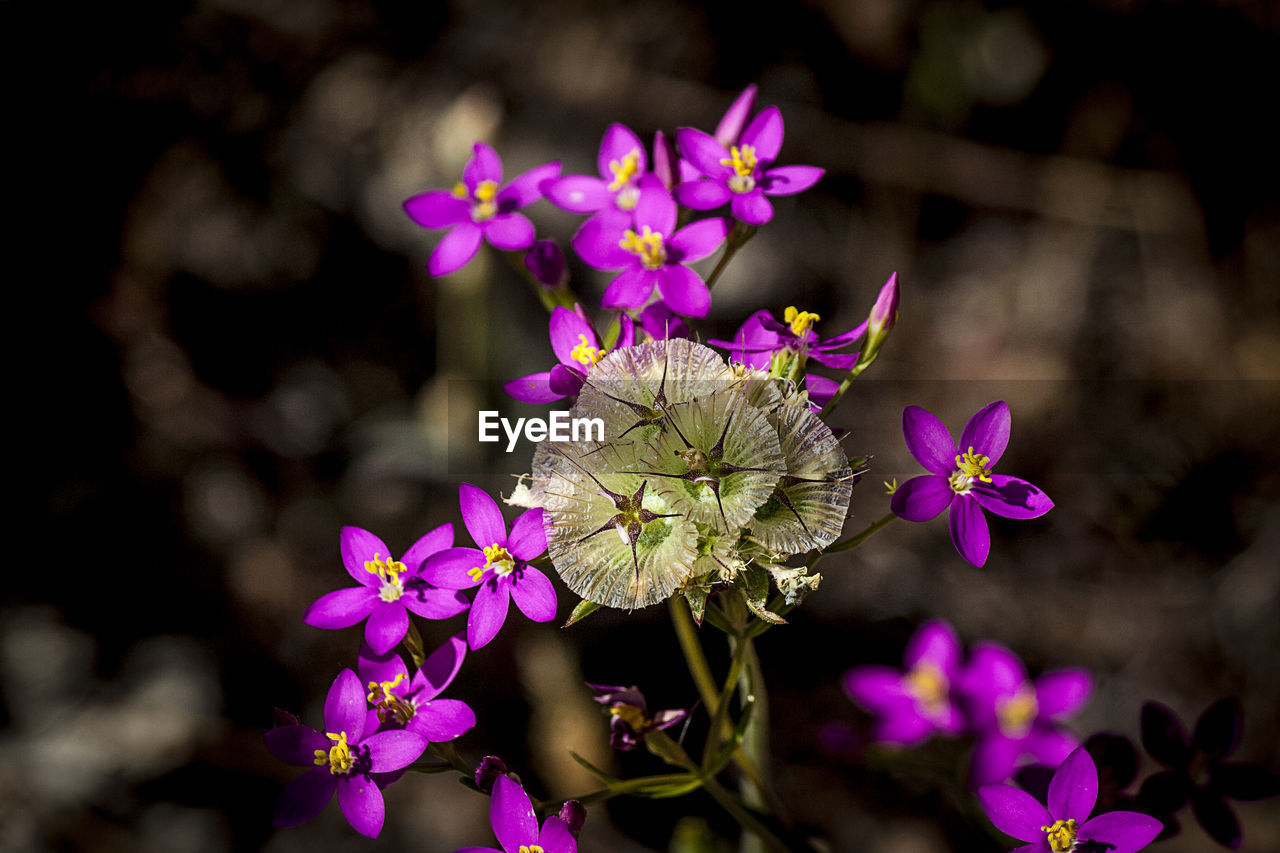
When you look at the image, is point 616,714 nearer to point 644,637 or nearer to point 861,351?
point 861,351

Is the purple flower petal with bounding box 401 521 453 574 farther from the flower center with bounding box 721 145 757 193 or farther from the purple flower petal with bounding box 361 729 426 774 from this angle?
the flower center with bounding box 721 145 757 193

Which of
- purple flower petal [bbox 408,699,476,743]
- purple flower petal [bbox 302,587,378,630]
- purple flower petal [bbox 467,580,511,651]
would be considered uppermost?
purple flower petal [bbox 467,580,511,651]

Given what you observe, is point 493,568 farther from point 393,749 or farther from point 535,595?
point 393,749

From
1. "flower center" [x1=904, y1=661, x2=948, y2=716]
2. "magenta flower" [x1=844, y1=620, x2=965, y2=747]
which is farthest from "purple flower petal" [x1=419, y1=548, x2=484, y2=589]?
"flower center" [x1=904, y1=661, x2=948, y2=716]

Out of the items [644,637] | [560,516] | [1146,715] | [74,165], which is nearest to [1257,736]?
[1146,715]

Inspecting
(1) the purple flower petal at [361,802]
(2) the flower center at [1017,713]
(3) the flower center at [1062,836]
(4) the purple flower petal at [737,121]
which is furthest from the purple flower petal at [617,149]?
(2) the flower center at [1017,713]

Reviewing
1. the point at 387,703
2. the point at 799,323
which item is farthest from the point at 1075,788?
the point at 387,703
